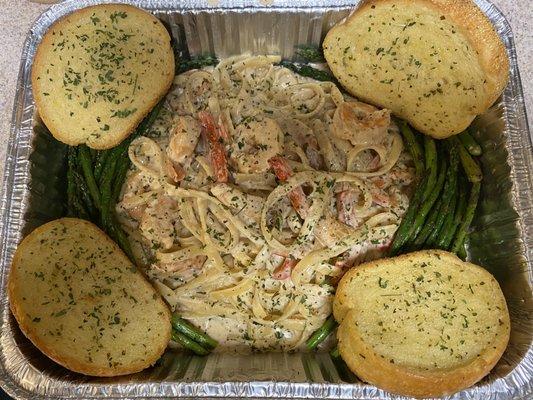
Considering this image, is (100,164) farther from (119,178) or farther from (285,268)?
(285,268)

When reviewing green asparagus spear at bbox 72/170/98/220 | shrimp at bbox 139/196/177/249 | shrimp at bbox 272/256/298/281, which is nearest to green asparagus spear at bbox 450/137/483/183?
shrimp at bbox 272/256/298/281

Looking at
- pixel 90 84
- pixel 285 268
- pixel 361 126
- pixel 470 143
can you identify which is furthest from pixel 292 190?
pixel 90 84

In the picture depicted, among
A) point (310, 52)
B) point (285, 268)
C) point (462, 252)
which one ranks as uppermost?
point (310, 52)

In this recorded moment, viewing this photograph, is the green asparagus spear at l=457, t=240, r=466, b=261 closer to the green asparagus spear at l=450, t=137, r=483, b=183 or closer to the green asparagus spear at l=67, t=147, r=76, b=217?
the green asparagus spear at l=450, t=137, r=483, b=183

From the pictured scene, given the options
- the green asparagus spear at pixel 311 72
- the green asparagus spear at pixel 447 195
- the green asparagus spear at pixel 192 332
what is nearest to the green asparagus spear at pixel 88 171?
the green asparagus spear at pixel 192 332

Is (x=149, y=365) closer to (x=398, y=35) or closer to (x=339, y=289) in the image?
(x=339, y=289)

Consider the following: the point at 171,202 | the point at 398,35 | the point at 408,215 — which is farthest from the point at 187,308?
the point at 398,35
